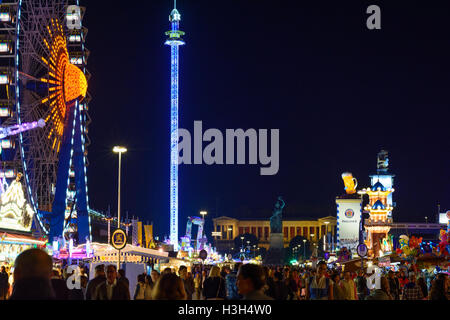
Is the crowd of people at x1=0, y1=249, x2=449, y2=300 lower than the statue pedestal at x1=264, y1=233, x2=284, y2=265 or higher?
higher

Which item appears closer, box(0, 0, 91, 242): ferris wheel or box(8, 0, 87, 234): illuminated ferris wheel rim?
box(8, 0, 87, 234): illuminated ferris wheel rim

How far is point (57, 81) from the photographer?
56.9 metres

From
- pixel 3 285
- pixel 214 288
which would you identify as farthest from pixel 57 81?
pixel 214 288

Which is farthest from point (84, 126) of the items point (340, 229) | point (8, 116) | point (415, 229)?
point (340, 229)

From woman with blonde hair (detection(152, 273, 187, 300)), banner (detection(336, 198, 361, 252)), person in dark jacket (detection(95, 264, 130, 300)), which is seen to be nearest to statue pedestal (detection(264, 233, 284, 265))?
banner (detection(336, 198, 361, 252))

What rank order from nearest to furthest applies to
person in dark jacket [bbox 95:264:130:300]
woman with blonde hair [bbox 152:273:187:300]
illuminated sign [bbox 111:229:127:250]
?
woman with blonde hair [bbox 152:273:187:300]
person in dark jacket [bbox 95:264:130:300]
illuminated sign [bbox 111:229:127:250]

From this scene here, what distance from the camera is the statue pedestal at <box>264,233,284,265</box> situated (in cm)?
10394

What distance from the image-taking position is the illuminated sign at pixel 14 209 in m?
45.0

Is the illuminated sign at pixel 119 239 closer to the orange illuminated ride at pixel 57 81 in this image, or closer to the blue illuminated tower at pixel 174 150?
the orange illuminated ride at pixel 57 81

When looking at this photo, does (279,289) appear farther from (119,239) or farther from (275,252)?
(275,252)

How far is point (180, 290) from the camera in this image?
28.3ft

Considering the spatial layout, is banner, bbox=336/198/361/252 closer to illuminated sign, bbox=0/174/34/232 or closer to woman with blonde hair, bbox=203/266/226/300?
illuminated sign, bbox=0/174/34/232

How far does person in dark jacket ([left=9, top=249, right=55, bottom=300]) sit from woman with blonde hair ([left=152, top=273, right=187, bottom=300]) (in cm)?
153
